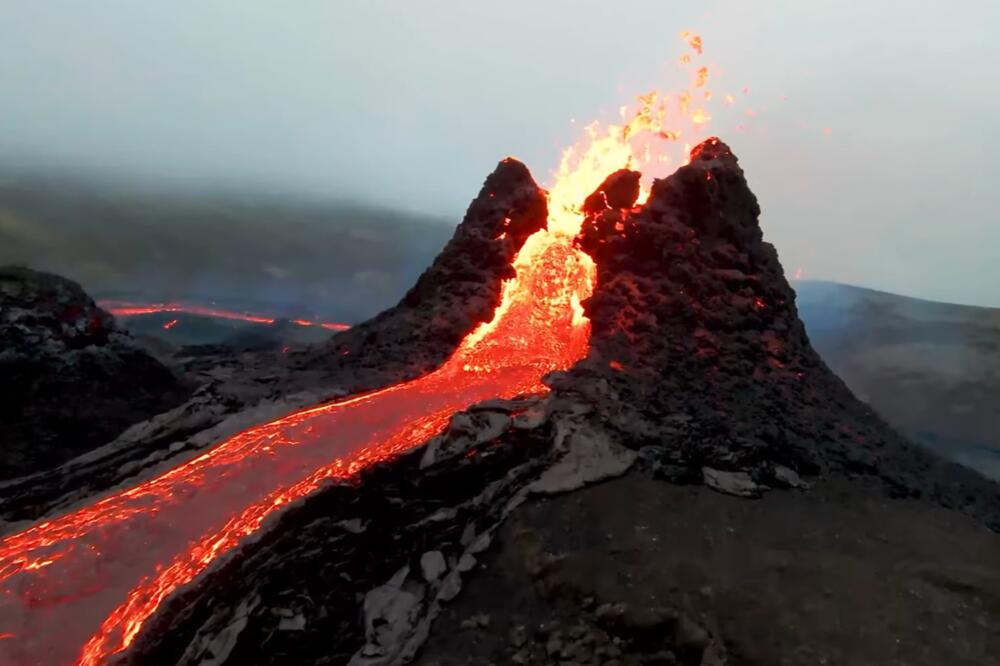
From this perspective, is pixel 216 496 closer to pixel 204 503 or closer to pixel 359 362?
pixel 204 503

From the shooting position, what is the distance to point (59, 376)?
8.90 m

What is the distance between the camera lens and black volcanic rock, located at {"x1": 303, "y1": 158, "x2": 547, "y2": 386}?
9.06 metres

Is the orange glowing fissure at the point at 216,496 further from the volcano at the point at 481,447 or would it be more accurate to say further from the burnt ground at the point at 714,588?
the burnt ground at the point at 714,588

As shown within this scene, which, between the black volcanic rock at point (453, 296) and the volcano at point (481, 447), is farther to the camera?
the black volcanic rock at point (453, 296)

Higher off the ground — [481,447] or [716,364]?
[716,364]

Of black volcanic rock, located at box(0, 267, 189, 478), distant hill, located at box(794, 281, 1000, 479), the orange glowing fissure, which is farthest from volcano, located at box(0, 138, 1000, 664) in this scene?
distant hill, located at box(794, 281, 1000, 479)

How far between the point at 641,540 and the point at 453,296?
556 cm

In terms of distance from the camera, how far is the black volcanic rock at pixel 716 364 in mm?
6969

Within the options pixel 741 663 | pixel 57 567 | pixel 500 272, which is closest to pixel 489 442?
pixel 741 663

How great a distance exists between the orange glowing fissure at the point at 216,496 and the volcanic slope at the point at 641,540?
28 cm

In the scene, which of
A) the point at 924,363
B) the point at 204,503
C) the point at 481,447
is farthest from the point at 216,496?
the point at 924,363

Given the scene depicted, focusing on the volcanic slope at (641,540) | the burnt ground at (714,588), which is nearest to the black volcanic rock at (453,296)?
the volcanic slope at (641,540)

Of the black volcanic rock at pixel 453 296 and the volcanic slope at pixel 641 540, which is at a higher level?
the black volcanic rock at pixel 453 296

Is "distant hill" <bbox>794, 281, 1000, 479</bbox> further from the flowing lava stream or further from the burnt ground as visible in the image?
the flowing lava stream
